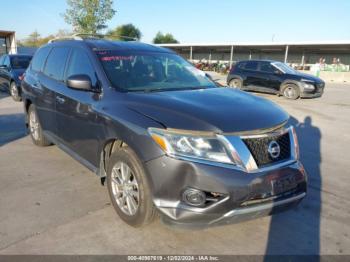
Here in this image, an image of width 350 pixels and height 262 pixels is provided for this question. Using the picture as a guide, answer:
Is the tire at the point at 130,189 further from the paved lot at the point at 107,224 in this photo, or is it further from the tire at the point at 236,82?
the tire at the point at 236,82

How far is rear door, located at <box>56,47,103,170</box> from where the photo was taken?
12.1 feet

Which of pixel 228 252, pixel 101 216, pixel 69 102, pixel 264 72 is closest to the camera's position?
pixel 228 252

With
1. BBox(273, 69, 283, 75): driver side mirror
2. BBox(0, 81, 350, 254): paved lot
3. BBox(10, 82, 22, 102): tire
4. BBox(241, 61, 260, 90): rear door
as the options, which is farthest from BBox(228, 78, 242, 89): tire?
BBox(0, 81, 350, 254): paved lot

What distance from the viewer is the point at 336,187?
4484 millimetres

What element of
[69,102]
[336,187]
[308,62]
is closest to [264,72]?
[336,187]

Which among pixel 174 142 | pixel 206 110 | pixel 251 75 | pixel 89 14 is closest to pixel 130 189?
pixel 174 142

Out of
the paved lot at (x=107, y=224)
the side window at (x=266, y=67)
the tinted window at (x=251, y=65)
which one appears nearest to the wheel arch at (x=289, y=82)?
the side window at (x=266, y=67)

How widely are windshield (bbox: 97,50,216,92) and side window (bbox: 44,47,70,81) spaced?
0.95 metres

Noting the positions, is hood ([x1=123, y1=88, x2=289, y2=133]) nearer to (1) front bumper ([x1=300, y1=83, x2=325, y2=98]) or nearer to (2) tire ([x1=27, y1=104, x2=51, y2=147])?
(2) tire ([x1=27, y1=104, x2=51, y2=147])

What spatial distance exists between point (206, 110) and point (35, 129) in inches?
156

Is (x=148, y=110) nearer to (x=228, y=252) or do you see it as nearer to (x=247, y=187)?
(x=247, y=187)

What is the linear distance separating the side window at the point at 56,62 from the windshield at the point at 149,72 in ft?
3.12

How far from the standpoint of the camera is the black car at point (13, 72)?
37.8ft

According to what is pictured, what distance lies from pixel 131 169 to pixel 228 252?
114cm
